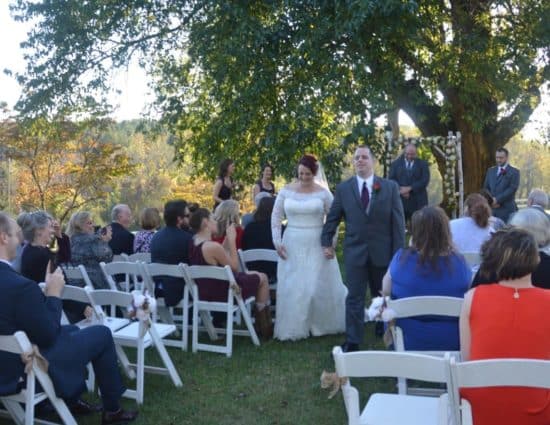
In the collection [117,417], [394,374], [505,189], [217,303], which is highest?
[505,189]

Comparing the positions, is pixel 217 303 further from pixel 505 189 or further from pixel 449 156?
pixel 449 156

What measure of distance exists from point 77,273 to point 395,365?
404cm

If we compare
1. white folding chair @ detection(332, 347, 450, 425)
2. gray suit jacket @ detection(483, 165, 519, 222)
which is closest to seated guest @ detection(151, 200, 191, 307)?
white folding chair @ detection(332, 347, 450, 425)

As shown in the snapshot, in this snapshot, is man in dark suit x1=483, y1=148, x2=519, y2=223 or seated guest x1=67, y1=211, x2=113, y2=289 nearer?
seated guest x1=67, y1=211, x2=113, y2=289

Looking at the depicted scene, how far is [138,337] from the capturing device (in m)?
4.86

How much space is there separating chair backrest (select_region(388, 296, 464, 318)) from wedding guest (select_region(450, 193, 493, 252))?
202cm

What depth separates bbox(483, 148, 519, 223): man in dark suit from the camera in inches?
451

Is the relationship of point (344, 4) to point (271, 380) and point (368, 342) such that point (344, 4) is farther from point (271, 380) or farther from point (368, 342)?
point (271, 380)

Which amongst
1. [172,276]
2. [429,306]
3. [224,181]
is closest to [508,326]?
[429,306]

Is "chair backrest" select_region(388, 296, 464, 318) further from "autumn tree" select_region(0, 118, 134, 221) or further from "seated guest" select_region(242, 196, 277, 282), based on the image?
"autumn tree" select_region(0, 118, 134, 221)

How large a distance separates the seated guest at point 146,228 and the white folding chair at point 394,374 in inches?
187

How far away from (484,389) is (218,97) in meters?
11.3

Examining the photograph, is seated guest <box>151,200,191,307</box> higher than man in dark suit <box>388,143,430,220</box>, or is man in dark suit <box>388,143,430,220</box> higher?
man in dark suit <box>388,143,430,220</box>

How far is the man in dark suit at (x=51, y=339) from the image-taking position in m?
3.69
